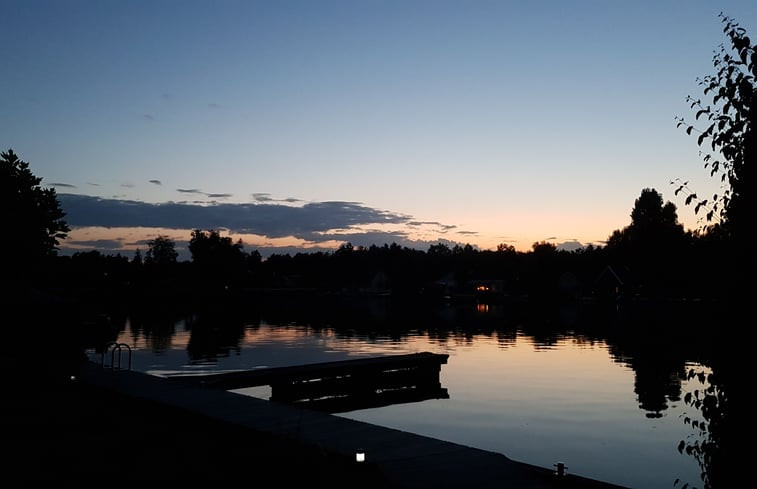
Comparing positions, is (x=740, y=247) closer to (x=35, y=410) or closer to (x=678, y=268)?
(x=678, y=268)

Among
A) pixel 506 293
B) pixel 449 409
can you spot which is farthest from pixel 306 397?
pixel 506 293

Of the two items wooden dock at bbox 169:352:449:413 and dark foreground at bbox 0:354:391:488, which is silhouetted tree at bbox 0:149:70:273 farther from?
dark foreground at bbox 0:354:391:488

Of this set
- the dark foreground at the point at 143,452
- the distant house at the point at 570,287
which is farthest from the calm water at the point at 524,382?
the distant house at the point at 570,287

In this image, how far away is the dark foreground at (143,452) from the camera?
10.9m

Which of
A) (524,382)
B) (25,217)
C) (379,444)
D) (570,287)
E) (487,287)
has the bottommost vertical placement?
(524,382)

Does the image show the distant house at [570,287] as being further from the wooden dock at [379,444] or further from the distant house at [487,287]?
the wooden dock at [379,444]

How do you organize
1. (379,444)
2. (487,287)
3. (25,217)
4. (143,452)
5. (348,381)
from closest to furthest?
(143,452), (379,444), (348,381), (25,217), (487,287)

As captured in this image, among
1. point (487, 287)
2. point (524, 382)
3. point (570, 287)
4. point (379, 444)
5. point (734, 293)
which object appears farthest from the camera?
point (487, 287)

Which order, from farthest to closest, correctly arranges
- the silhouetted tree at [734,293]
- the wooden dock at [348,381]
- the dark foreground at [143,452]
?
the wooden dock at [348,381], the dark foreground at [143,452], the silhouetted tree at [734,293]

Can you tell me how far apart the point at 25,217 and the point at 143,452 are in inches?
1532

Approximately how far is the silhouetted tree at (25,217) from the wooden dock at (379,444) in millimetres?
24943

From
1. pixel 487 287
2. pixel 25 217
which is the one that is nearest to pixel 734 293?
pixel 25 217

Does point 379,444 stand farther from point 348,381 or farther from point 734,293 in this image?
point 348,381

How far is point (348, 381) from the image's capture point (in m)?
32.1
